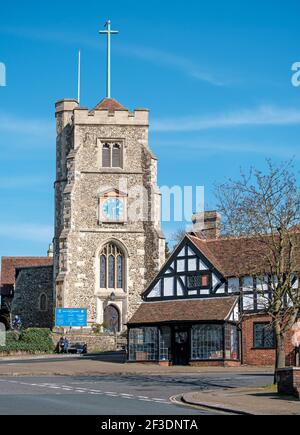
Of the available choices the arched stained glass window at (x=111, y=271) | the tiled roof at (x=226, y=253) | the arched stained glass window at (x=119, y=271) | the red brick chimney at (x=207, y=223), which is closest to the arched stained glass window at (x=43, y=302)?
the arched stained glass window at (x=111, y=271)

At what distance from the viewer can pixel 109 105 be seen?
6106cm

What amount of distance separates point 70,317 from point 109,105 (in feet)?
55.8

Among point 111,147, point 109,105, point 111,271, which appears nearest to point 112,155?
point 111,147

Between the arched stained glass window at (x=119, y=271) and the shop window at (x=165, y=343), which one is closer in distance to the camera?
the shop window at (x=165, y=343)

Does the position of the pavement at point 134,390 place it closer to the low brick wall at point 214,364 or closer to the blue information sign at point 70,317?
the low brick wall at point 214,364

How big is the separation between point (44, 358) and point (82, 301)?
Result: 40.9ft

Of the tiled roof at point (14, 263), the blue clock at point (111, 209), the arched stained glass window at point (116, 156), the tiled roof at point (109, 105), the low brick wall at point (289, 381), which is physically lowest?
the low brick wall at point (289, 381)

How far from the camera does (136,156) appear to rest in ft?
191

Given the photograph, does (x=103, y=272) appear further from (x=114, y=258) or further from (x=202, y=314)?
(x=202, y=314)

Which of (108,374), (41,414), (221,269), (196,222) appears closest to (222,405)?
(41,414)

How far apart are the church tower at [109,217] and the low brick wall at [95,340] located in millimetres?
4143

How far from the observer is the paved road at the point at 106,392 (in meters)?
17.2

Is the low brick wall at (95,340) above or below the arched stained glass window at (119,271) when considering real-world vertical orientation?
below
